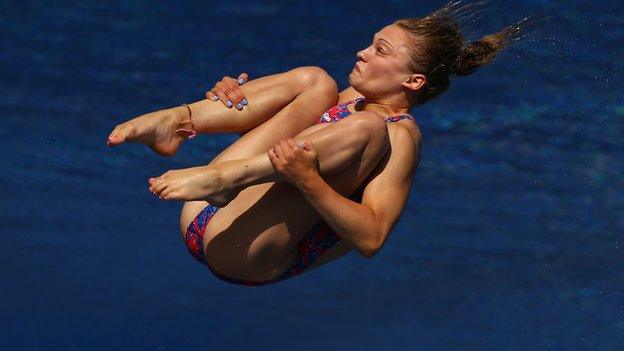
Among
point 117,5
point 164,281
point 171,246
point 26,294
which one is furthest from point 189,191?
point 26,294

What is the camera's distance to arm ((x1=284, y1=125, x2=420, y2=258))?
445 centimetres

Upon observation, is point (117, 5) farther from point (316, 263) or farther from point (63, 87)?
point (316, 263)

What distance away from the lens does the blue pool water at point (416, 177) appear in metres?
12.0

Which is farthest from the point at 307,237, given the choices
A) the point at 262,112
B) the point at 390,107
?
the point at 390,107

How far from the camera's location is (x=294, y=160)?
4.32 m

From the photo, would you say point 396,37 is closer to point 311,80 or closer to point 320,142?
point 311,80

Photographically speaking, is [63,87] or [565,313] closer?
A: [63,87]

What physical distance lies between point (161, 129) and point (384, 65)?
4.37ft

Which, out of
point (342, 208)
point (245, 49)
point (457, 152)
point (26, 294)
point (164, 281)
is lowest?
point (26, 294)

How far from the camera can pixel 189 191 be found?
4328 millimetres

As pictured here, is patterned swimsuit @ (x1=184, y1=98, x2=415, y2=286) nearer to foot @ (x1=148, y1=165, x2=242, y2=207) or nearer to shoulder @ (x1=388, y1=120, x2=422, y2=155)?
shoulder @ (x1=388, y1=120, x2=422, y2=155)

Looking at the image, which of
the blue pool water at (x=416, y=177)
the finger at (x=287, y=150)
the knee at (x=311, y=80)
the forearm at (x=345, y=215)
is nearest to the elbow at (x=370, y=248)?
the forearm at (x=345, y=215)

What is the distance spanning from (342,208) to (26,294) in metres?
48.7

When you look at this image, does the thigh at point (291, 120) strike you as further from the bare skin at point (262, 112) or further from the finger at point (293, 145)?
the finger at point (293, 145)
